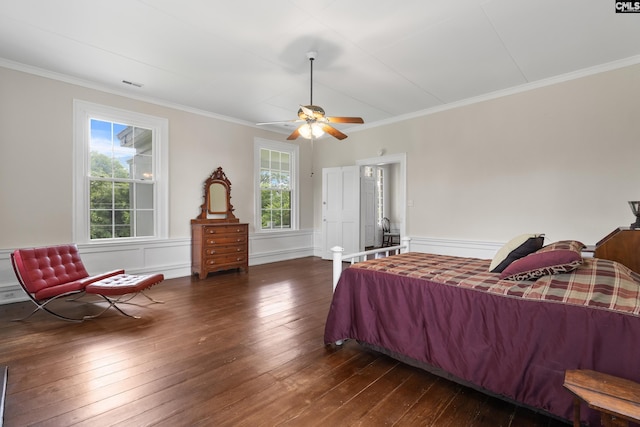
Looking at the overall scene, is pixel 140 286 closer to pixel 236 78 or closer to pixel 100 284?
pixel 100 284

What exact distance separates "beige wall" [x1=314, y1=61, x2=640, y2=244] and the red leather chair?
4443 millimetres

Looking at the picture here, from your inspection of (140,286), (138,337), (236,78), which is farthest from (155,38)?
(138,337)

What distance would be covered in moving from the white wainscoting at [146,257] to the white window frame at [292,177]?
0.95 feet

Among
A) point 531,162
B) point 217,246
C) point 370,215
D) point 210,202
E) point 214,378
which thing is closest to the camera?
point 214,378

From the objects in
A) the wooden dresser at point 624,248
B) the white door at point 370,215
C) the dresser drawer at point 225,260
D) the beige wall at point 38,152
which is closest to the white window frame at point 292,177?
the dresser drawer at point 225,260

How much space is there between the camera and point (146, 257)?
475 centimetres

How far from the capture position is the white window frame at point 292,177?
617 cm

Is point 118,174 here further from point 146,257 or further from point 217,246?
point 217,246

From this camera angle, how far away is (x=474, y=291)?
1888 mm

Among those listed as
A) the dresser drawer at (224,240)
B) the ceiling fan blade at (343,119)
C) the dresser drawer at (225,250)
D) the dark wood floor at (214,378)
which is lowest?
the dark wood floor at (214,378)

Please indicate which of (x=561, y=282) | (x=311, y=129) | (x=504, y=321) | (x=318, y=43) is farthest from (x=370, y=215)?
(x=504, y=321)

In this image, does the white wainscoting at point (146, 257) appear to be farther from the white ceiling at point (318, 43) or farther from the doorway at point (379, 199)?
the doorway at point (379, 199)

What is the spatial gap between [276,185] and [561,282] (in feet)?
17.9

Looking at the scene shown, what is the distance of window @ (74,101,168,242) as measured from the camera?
13.7 feet
